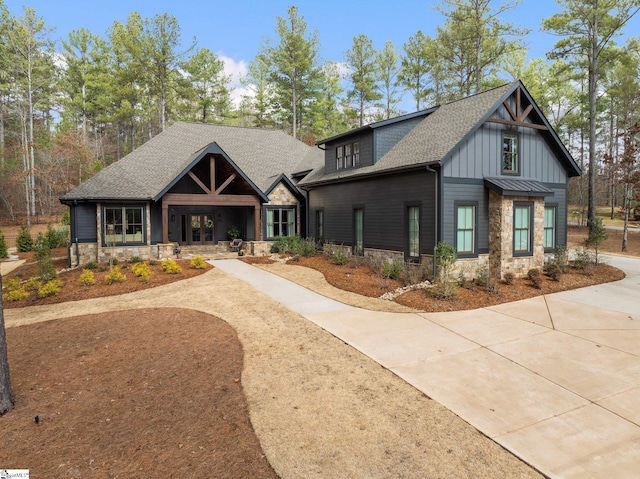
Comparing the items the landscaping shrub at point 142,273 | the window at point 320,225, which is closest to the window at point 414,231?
the window at point 320,225

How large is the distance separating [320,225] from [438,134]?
26.7 feet

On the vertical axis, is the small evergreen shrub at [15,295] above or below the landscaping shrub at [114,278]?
below

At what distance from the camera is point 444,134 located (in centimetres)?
1310

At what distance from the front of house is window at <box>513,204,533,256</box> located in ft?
0.12

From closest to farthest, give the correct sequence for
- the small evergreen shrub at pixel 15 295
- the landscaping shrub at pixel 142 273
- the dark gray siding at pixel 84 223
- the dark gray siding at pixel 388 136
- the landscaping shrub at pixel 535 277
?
1. the small evergreen shrub at pixel 15 295
2. the landscaping shrub at pixel 535 277
3. the landscaping shrub at pixel 142 273
4. the dark gray siding at pixel 388 136
5. the dark gray siding at pixel 84 223

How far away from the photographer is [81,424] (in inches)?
167

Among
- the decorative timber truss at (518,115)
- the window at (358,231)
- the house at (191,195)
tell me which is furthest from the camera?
the house at (191,195)

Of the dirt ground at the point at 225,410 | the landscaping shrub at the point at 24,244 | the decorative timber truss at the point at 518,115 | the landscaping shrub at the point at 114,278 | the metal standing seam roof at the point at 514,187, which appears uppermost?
the decorative timber truss at the point at 518,115

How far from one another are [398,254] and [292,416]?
994 cm

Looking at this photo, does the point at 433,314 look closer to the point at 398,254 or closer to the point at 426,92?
the point at 398,254

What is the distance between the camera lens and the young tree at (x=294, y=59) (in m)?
33.8

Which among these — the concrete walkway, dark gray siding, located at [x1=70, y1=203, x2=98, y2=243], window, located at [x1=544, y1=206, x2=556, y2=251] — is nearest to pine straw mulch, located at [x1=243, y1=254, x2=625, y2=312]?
the concrete walkway

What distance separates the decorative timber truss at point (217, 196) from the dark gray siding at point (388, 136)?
268 inches

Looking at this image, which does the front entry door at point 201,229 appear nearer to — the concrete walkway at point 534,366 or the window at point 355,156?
the window at point 355,156
